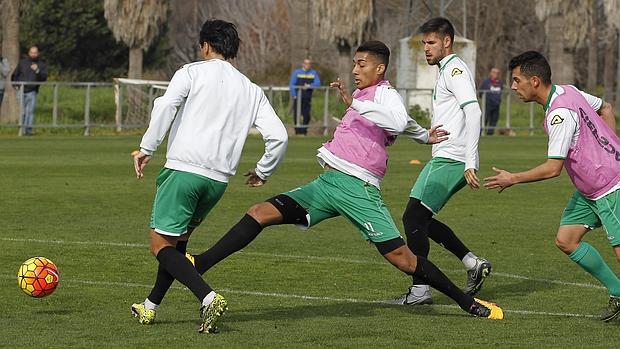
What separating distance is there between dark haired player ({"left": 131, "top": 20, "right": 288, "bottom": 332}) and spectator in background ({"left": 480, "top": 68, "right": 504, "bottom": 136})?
30.2 m

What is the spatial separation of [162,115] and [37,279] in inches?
71.6

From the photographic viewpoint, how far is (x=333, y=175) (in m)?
9.35

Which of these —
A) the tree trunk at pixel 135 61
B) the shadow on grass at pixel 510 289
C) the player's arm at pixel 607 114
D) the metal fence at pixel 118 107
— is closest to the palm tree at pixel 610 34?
the metal fence at pixel 118 107

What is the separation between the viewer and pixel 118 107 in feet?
119

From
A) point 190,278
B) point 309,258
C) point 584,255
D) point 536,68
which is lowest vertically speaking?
point 309,258

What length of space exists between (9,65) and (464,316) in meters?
31.8

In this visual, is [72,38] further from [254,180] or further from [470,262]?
[254,180]

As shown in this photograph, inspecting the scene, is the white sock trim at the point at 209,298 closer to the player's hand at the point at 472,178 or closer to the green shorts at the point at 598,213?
the player's hand at the point at 472,178

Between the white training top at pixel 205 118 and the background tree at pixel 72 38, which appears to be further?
the background tree at pixel 72 38

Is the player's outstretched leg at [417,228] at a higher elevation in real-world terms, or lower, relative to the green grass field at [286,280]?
higher

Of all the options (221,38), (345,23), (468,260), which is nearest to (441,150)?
(468,260)

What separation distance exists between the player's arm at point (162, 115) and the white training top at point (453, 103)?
224 cm

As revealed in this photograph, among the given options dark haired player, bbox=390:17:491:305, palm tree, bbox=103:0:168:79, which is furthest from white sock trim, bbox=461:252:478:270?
palm tree, bbox=103:0:168:79

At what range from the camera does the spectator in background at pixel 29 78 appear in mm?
33875
